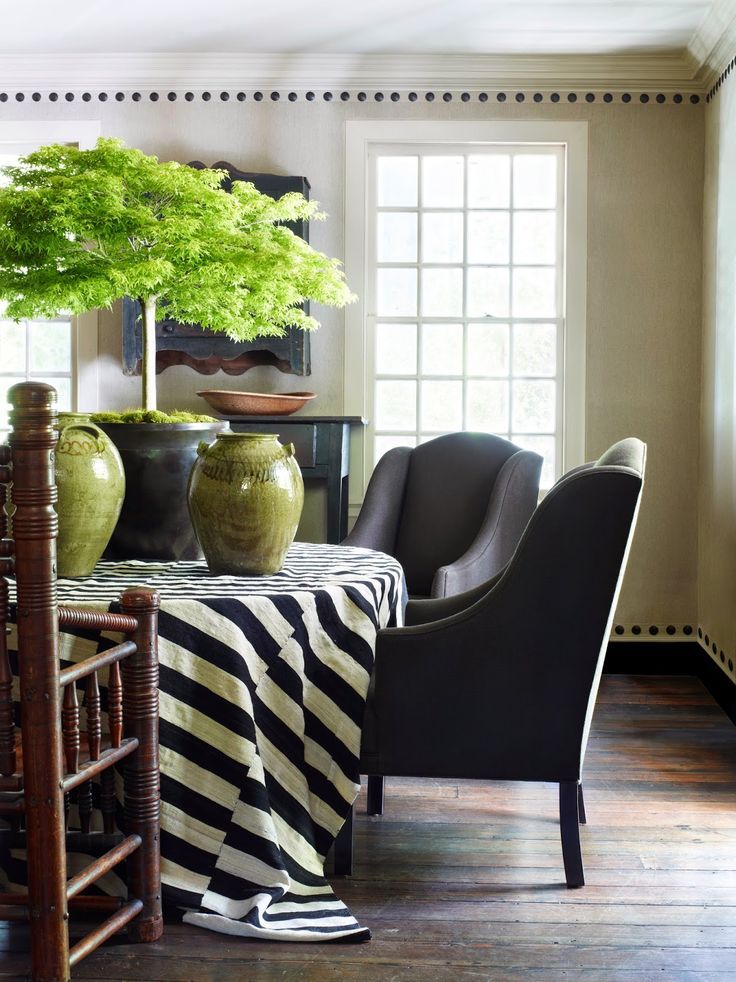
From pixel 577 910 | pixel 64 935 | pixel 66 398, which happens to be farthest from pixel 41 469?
pixel 66 398

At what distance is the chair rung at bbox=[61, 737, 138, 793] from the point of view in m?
1.75

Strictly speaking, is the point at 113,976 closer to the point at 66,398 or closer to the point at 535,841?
the point at 535,841

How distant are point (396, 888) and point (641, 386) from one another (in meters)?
3.12

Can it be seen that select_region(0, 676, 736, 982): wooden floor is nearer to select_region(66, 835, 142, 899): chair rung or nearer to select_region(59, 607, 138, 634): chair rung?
select_region(66, 835, 142, 899): chair rung

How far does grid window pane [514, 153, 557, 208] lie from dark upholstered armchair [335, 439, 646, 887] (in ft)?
9.39

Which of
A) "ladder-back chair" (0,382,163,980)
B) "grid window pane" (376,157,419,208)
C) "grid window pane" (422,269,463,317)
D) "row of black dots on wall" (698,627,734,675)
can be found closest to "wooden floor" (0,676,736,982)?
"ladder-back chair" (0,382,163,980)

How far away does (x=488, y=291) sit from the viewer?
5027 millimetres

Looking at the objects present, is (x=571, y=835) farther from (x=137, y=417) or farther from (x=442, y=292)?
(x=442, y=292)

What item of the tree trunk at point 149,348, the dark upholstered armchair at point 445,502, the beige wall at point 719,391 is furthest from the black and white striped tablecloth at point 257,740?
the beige wall at point 719,391

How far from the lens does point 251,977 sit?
2041mm

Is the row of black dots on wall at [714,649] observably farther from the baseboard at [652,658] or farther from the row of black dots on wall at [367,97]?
the row of black dots on wall at [367,97]

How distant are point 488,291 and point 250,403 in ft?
4.33

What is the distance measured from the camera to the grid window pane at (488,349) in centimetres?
504

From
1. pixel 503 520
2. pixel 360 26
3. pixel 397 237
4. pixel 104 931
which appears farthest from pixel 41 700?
pixel 397 237
